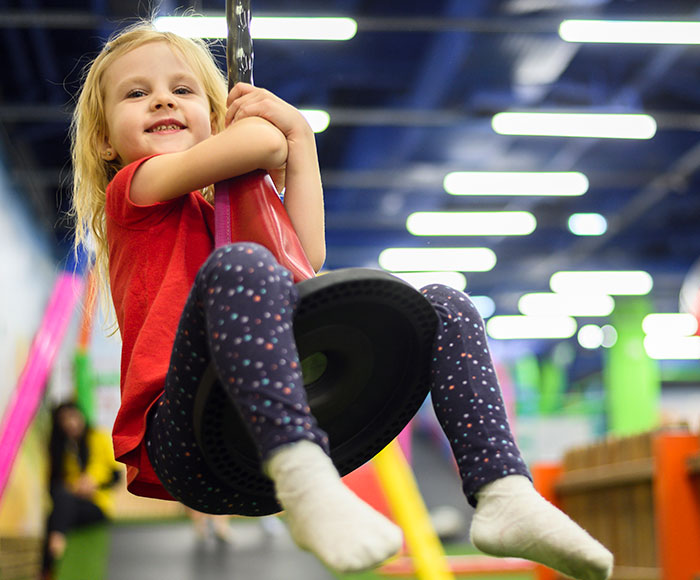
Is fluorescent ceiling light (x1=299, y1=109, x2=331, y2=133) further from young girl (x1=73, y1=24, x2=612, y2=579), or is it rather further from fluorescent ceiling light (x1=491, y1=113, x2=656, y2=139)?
young girl (x1=73, y1=24, x2=612, y2=579)

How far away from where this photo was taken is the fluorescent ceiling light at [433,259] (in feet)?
39.7

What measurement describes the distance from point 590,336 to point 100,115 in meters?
17.6

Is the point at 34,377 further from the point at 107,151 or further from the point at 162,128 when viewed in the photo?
the point at 162,128

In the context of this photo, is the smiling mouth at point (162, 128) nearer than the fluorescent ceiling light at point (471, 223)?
Yes

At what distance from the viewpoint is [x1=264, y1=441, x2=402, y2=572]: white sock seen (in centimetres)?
105

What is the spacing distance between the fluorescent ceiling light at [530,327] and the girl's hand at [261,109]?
1566 centimetres

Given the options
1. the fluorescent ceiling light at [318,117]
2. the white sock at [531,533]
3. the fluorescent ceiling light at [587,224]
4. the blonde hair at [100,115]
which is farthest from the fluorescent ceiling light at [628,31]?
the white sock at [531,533]

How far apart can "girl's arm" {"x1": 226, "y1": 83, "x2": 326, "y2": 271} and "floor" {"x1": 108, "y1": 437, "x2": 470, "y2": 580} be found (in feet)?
14.7

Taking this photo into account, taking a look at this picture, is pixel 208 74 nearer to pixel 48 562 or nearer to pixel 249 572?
pixel 48 562

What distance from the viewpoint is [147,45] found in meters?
1.66

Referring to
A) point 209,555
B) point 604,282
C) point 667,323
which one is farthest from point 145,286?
point 667,323

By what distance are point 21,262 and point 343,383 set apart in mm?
7238

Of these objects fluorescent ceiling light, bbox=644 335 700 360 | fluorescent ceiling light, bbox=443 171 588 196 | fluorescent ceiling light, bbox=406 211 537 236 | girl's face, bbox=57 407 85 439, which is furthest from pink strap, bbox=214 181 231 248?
fluorescent ceiling light, bbox=644 335 700 360

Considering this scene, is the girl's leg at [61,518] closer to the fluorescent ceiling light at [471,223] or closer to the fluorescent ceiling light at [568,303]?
the fluorescent ceiling light at [471,223]
